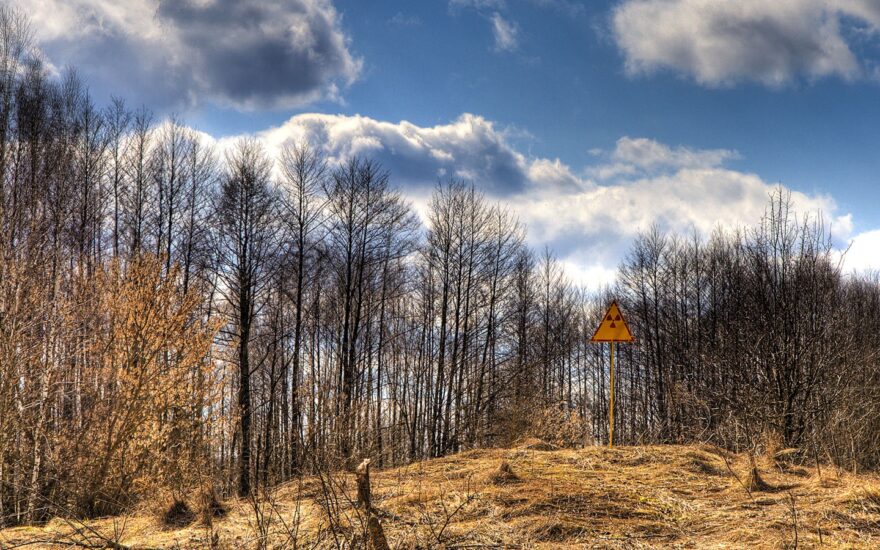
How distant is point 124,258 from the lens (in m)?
19.1

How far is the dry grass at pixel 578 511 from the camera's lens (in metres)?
5.38

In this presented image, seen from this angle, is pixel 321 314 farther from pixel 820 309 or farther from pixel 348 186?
pixel 820 309

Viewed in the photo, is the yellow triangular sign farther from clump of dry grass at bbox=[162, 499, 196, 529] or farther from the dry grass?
clump of dry grass at bbox=[162, 499, 196, 529]

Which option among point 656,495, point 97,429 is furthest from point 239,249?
point 656,495

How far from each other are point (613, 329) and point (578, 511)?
211 inches

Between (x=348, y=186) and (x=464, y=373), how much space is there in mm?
8428

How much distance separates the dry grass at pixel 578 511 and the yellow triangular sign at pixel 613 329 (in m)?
2.64

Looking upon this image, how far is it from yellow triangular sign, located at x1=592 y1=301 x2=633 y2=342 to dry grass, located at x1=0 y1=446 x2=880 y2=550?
2.64 meters

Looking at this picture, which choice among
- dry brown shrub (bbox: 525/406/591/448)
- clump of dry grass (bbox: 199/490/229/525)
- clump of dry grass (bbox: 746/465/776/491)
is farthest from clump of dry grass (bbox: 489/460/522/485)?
dry brown shrub (bbox: 525/406/591/448)

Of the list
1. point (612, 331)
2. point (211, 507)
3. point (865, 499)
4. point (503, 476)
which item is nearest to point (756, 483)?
point (865, 499)

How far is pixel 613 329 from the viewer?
36.8 feet

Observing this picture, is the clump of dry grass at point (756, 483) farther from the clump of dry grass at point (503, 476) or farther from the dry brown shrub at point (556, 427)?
the dry brown shrub at point (556, 427)

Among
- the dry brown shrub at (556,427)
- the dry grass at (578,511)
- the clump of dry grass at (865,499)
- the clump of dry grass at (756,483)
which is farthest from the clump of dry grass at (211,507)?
the dry brown shrub at (556,427)

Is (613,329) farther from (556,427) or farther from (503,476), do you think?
(556,427)
